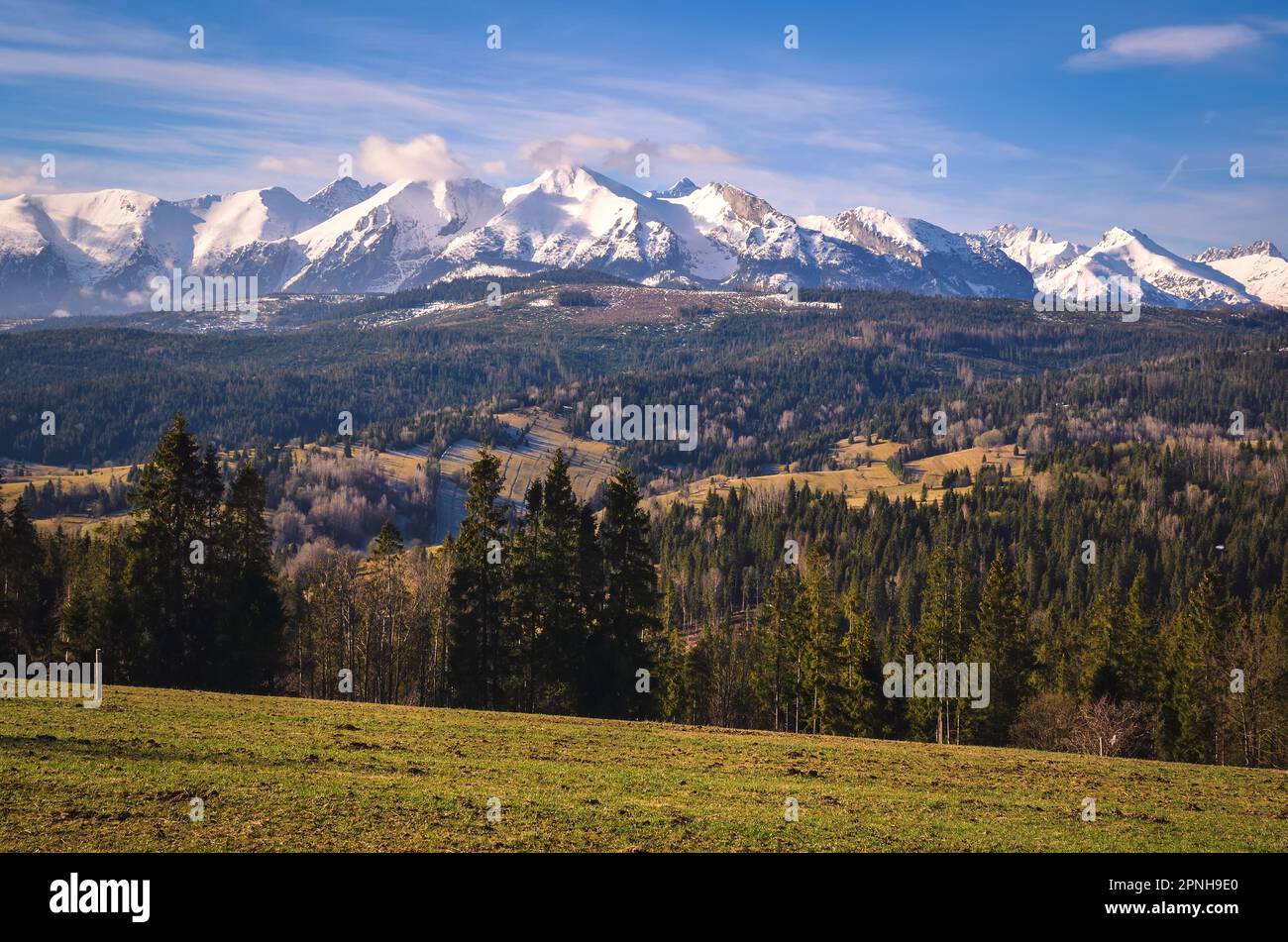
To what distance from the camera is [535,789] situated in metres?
24.6

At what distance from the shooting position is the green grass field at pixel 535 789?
19453mm

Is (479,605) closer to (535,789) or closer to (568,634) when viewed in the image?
(568,634)

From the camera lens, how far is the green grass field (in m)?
19.5
